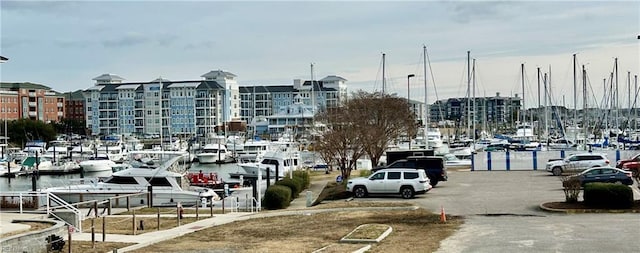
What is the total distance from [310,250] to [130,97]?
174 metres

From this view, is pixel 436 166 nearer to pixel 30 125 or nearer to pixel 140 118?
pixel 30 125

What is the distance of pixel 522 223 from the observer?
24.8 metres

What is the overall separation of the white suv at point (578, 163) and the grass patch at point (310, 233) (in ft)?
67.4

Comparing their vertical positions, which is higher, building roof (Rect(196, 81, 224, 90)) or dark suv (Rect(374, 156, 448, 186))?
building roof (Rect(196, 81, 224, 90))

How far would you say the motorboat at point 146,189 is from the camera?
45.1 meters

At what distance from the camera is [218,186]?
58.6m

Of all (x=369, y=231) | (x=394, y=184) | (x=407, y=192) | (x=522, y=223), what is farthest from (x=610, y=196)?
(x=394, y=184)

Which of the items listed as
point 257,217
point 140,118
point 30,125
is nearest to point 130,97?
point 140,118

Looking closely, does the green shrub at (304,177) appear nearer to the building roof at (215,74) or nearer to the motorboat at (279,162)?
the motorboat at (279,162)

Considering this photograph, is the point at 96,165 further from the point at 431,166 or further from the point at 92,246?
the point at 92,246

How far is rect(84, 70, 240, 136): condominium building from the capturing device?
18425 cm

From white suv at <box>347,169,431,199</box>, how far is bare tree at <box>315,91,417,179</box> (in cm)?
1463

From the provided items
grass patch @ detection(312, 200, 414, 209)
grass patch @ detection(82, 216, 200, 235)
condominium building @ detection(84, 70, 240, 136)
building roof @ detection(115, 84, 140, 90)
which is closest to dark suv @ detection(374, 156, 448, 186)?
grass patch @ detection(312, 200, 414, 209)

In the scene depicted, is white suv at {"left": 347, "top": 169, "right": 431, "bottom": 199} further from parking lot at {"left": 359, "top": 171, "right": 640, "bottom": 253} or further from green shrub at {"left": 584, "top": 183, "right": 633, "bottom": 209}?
green shrub at {"left": 584, "top": 183, "right": 633, "bottom": 209}
